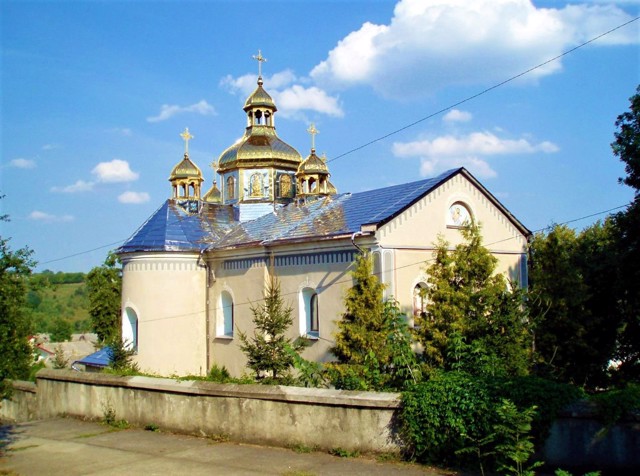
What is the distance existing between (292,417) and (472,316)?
546 cm

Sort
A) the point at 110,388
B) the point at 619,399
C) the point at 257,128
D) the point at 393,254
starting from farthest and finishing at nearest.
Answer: the point at 257,128, the point at 393,254, the point at 110,388, the point at 619,399

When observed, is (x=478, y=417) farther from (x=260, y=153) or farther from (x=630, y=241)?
(x=260, y=153)

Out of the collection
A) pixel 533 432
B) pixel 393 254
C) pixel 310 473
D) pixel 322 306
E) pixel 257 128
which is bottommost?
pixel 310 473

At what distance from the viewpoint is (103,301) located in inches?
1747

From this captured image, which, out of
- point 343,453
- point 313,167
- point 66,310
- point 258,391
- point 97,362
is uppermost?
point 313,167

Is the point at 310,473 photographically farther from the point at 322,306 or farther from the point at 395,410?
the point at 322,306

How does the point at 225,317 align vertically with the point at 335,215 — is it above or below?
below

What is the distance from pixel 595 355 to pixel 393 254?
6787 mm

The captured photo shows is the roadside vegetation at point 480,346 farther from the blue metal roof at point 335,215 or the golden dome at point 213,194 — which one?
the golden dome at point 213,194

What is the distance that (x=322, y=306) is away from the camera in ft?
63.9

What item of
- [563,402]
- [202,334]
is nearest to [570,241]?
[202,334]

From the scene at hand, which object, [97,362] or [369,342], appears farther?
[97,362]

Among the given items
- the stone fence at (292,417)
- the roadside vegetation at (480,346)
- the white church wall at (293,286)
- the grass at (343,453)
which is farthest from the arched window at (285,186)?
the grass at (343,453)

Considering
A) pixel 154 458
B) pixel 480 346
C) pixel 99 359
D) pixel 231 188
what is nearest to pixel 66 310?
pixel 99 359
